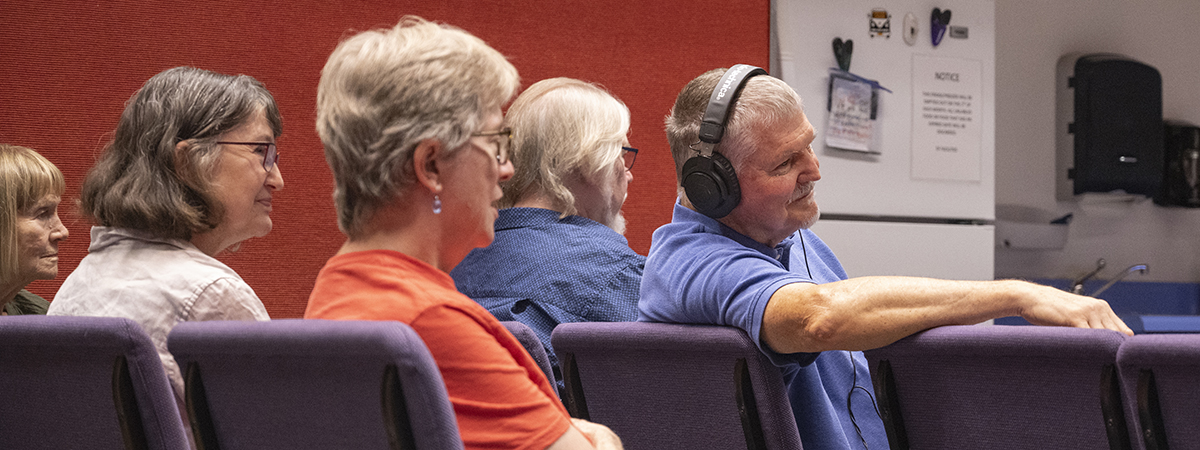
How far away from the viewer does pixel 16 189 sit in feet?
6.97

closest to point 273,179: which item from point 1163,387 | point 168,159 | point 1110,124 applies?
point 168,159

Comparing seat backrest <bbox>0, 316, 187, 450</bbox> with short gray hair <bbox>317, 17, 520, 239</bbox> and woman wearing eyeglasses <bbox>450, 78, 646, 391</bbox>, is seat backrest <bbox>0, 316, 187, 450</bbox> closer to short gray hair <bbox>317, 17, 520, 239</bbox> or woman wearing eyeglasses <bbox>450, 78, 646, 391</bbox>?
short gray hair <bbox>317, 17, 520, 239</bbox>

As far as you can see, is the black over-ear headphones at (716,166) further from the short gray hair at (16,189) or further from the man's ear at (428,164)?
the short gray hair at (16,189)

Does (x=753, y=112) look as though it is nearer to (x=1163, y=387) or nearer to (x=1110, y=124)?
(x=1163, y=387)

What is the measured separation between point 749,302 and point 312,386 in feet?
2.27

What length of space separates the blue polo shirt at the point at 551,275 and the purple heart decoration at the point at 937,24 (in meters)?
2.31

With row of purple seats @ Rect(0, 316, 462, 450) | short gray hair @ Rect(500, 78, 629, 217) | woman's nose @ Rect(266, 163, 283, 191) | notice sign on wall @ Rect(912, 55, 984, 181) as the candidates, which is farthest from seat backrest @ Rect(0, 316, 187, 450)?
notice sign on wall @ Rect(912, 55, 984, 181)

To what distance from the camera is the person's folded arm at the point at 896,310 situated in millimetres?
1252

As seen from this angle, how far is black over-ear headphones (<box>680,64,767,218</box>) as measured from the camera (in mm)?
1617

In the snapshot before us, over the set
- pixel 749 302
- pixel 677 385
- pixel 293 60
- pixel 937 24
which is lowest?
pixel 677 385

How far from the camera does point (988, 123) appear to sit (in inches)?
157

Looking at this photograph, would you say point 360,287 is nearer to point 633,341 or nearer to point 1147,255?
point 633,341

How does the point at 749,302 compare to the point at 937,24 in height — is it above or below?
below

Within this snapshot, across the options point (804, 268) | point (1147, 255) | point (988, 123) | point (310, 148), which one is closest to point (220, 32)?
point (310, 148)
